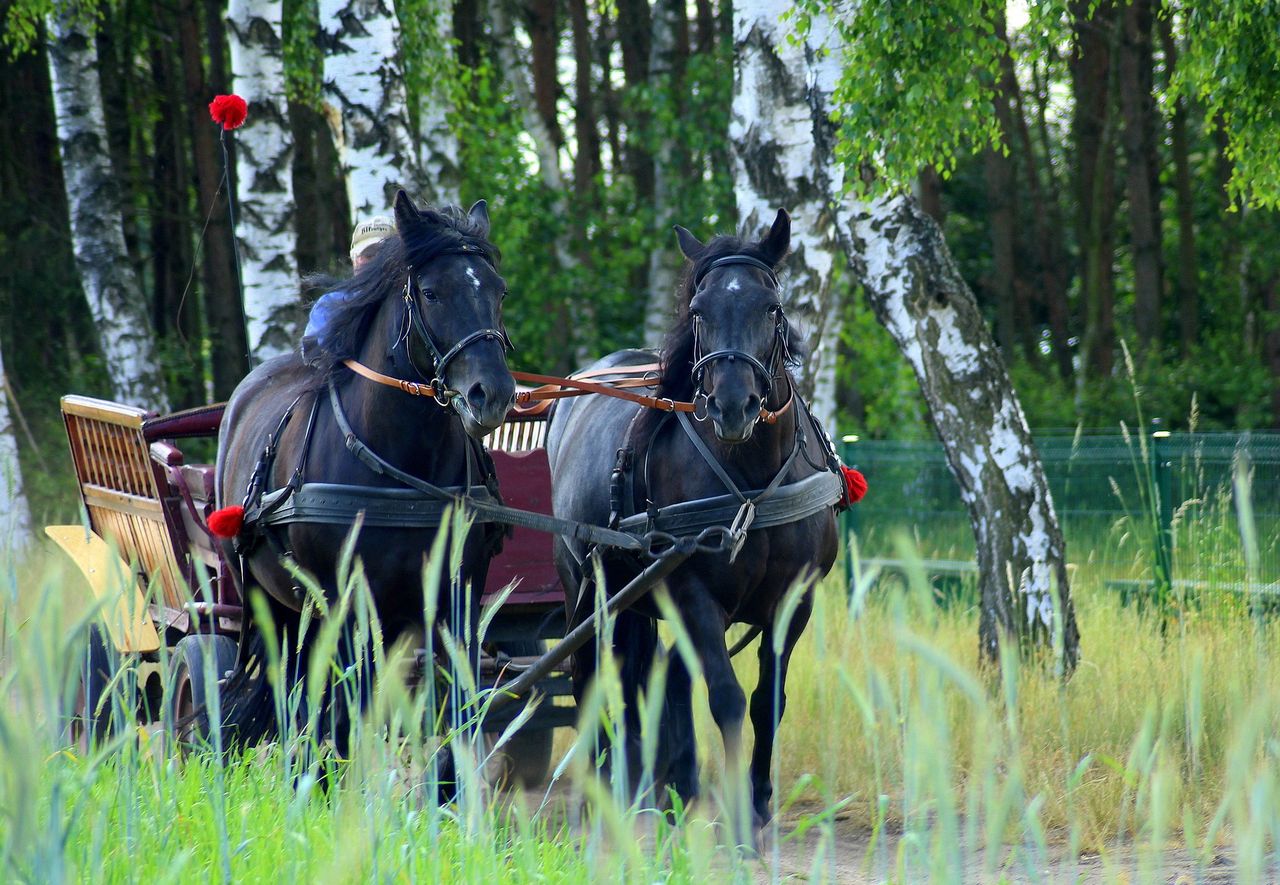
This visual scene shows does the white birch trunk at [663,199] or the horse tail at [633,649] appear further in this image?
the white birch trunk at [663,199]

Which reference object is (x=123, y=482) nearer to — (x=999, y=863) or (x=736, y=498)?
(x=736, y=498)

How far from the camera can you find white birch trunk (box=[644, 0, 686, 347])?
50.3 feet

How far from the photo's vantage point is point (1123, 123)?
17.6m

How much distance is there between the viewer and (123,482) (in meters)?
5.96

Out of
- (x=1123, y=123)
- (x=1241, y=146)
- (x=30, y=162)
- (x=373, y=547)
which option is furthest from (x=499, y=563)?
(x=1123, y=123)

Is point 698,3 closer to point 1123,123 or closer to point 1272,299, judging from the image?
point 1123,123

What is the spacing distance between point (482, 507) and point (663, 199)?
38.4ft

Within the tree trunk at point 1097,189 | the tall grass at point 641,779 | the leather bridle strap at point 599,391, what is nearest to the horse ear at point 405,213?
the leather bridle strap at point 599,391

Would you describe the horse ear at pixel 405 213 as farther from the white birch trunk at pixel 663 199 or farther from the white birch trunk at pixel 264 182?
the white birch trunk at pixel 663 199

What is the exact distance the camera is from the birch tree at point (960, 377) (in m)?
6.38

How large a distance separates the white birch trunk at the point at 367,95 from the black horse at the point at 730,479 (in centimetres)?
340

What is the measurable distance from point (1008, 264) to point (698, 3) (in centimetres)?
549

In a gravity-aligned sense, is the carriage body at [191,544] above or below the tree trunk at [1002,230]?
below

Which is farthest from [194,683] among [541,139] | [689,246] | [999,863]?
[541,139]
